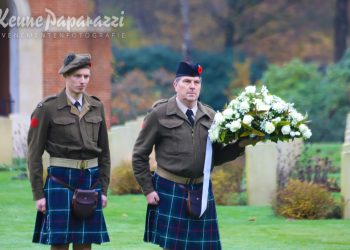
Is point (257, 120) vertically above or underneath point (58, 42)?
underneath

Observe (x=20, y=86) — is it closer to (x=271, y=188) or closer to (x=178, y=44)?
(x=271, y=188)

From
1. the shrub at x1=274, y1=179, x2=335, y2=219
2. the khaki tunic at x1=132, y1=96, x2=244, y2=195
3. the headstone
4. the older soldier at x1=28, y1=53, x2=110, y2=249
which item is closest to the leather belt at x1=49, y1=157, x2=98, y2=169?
the older soldier at x1=28, y1=53, x2=110, y2=249

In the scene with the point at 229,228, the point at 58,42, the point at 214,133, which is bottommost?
the point at 229,228

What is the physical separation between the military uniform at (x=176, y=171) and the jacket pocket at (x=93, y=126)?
A: 36cm

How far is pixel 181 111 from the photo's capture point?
331 inches

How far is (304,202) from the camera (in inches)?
518

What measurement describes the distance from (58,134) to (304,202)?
18.2ft

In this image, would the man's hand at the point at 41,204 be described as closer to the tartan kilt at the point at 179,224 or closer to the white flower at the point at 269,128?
the tartan kilt at the point at 179,224

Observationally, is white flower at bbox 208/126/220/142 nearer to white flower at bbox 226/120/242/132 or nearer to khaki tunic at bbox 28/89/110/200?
white flower at bbox 226/120/242/132

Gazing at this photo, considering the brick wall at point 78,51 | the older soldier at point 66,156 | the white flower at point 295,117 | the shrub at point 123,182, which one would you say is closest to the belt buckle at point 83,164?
the older soldier at point 66,156

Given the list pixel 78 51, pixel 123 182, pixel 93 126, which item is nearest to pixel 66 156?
pixel 93 126

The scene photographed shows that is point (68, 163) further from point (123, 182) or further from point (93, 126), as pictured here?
point (123, 182)

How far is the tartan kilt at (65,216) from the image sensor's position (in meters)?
8.33

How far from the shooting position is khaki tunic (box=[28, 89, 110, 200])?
8.29 metres
